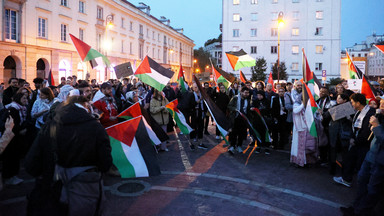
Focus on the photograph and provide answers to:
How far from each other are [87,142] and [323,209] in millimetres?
3946

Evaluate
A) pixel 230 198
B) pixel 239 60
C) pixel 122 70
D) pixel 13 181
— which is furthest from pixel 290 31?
pixel 13 181

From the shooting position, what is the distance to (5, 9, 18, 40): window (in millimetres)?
22203

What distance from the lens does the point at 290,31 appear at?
47.5 meters

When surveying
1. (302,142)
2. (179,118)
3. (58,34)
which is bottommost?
(302,142)

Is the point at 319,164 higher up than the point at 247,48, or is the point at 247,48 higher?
the point at 247,48

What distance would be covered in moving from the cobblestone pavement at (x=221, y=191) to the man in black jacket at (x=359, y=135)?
23.8 inches

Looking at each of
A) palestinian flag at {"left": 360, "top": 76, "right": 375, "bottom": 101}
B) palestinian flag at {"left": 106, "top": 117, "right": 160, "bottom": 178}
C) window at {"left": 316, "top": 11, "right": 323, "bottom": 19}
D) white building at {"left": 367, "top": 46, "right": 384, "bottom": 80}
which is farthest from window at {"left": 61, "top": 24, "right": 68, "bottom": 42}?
white building at {"left": 367, "top": 46, "right": 384, "bottom": 80}

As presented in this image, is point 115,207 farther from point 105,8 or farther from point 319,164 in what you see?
point 105,8

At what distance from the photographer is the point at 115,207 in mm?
4895

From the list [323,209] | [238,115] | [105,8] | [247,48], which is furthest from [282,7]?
[323,209]

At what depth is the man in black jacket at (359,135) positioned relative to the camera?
503 centimetres

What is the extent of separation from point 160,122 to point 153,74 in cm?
140

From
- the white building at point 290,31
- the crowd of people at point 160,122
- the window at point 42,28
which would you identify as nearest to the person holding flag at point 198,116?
the crowd of people at point 160,122

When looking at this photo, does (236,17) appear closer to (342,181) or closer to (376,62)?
(342,181)
